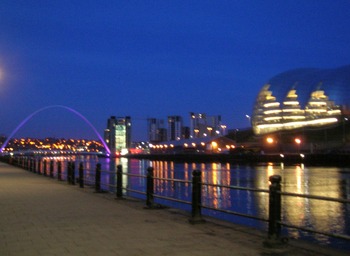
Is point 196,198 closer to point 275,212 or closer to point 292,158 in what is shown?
point 275,212

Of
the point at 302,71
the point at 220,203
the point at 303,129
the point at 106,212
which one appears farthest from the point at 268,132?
the point at 106,212

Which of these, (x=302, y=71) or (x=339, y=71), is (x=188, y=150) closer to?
(x=302, y=71)

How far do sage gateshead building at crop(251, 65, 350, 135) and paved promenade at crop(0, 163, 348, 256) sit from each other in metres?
89.4

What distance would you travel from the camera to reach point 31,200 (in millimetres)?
12148

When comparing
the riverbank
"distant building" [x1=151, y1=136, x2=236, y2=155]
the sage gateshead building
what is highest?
the sage gateshead building

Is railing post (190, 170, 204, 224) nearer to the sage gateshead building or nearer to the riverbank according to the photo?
the riverbank

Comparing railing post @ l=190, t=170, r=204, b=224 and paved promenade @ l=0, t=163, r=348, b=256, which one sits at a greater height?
railing post @ l=190, t=170, r=204, b=224

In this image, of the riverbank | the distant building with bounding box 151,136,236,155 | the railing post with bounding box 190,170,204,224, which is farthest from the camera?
the distant building with bounding box 151,136,236,155

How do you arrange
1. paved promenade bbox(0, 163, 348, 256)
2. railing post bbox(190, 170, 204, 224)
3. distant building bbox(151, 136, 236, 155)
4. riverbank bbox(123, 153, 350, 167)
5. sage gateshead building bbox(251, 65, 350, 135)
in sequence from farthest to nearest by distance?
distant building bbox(151, 136, 236, 155)
sage gateshead building bbox(251, 65, 350, 135)
riverbank bbox(123, 153, 350, 167)
railing post bbox(190, 170, 204, 224)
paved promenade bbox(0, 163, 348, 256)

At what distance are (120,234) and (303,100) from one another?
100323 millimetres

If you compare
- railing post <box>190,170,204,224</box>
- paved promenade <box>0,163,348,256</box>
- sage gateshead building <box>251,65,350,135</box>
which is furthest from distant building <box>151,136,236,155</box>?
railing post <box>190,170,204,224</box>

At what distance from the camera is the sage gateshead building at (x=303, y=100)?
9050 cm

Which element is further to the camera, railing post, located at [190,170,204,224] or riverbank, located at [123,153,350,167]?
riverbank, located at [123,153,350,167]

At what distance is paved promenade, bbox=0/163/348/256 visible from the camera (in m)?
5.91
